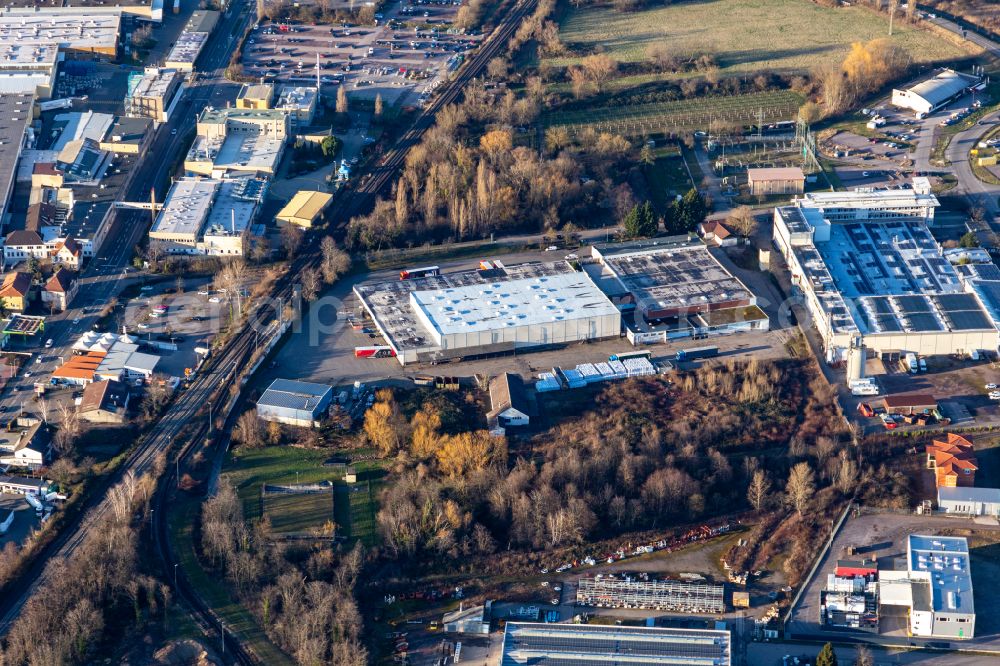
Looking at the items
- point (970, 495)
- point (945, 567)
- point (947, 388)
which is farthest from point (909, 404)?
point (945, 567)

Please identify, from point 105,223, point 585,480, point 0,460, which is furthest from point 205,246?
point 585,480

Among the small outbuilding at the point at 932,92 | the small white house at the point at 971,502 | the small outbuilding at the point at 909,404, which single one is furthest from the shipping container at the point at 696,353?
the small outbuilding at the point at 932,92

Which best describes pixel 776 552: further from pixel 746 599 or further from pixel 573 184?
pixel 573 184

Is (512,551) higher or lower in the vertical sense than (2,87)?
lower

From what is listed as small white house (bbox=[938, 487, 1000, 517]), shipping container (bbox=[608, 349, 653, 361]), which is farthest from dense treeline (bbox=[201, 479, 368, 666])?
small white house (bbox=[938, 487, 1000, 517])

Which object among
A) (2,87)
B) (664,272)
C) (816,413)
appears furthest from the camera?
(2,87)

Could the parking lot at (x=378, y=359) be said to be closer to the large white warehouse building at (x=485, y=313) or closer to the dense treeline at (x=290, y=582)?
the large white warehouse building at (x=485, y=313)
